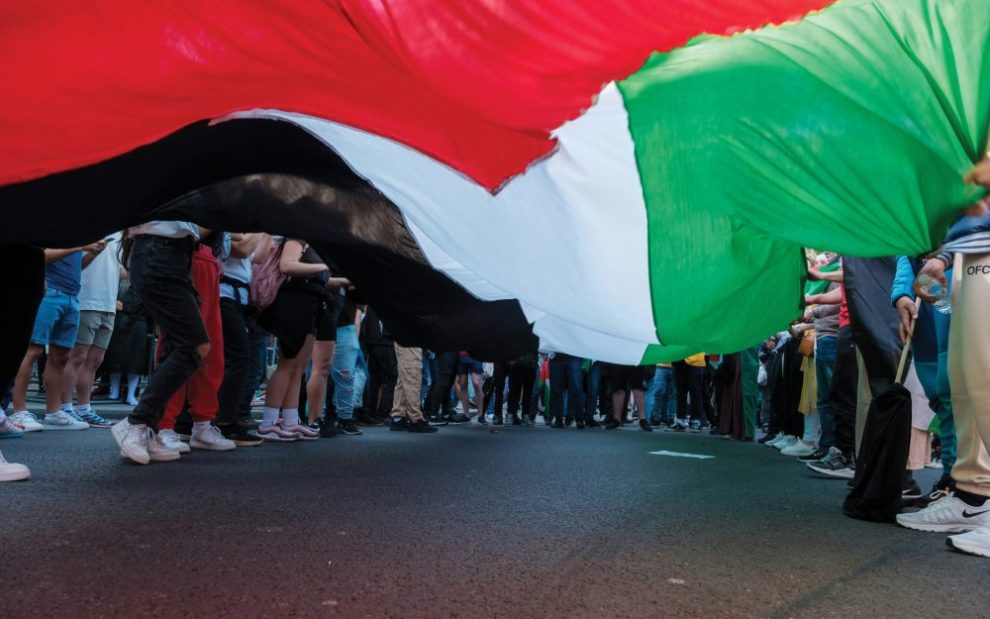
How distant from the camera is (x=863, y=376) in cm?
401

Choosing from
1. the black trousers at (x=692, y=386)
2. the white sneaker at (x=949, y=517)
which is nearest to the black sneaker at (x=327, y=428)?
the white sneaker at (x=949, y=517)

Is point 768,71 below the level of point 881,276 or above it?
above

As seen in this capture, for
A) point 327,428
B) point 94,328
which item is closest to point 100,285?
point 94,328

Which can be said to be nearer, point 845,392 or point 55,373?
point 845,392

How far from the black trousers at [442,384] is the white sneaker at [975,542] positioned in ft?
19.6

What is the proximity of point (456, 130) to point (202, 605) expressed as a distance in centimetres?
151

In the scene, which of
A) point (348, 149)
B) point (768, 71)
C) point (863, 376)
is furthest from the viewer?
point (863, 376)

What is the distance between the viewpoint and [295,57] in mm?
1903

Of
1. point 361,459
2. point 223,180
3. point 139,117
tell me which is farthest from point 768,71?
point 361,459

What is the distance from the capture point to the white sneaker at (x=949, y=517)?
2736mm

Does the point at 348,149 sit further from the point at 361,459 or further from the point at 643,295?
the point at 361,459

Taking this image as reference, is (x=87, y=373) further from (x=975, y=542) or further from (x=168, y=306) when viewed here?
(x=975, y=542)

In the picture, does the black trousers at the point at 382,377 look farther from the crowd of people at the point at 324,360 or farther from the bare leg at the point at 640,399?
the bare leg at the point at 640,399

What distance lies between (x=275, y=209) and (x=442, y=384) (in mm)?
5830
